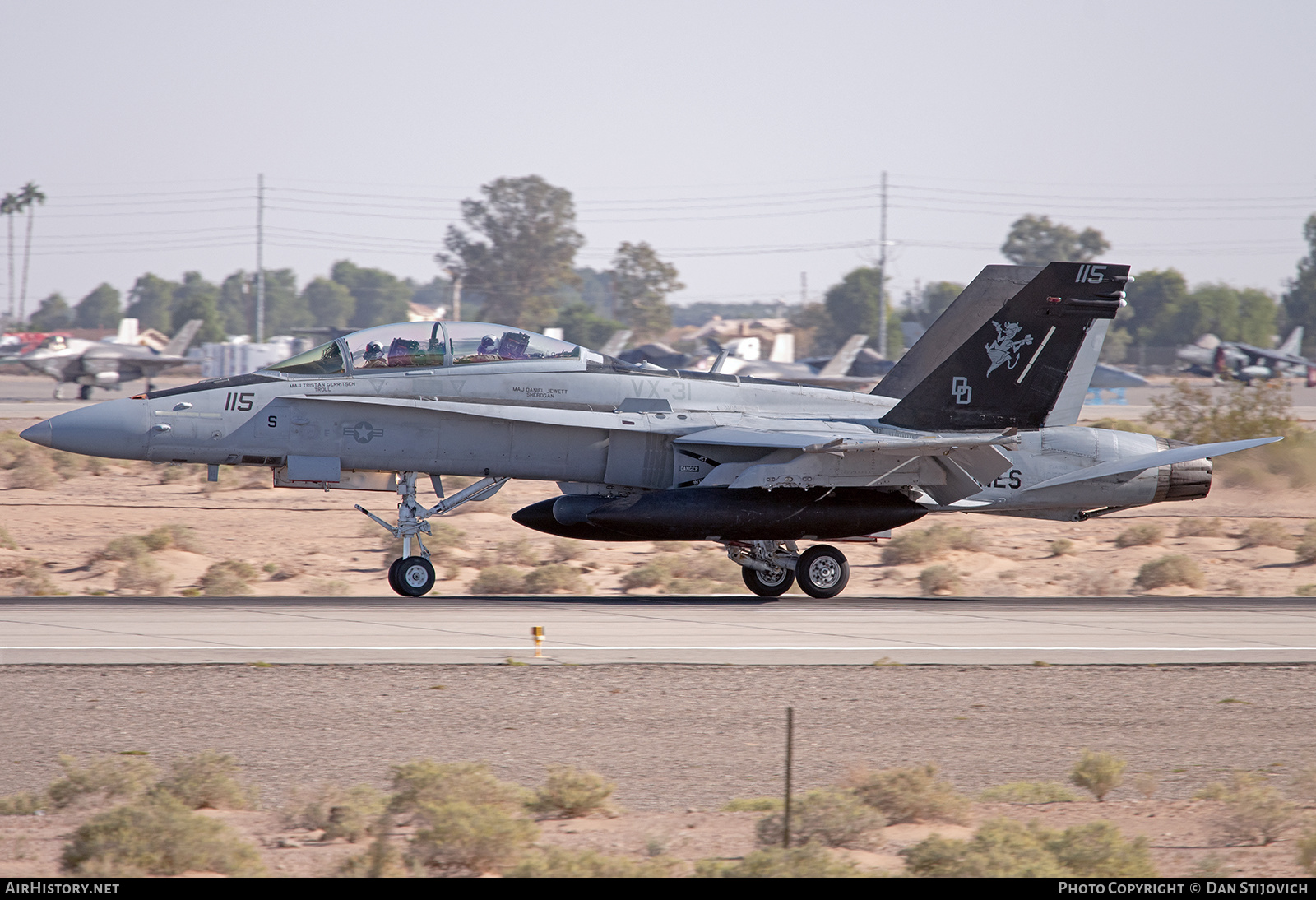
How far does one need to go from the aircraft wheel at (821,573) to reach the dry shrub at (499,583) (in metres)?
4.52

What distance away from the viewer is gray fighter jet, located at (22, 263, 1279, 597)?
1437 cm

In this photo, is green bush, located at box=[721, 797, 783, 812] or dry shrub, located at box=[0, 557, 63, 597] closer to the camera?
green bush, located at box=[721, 797, 783, 812]

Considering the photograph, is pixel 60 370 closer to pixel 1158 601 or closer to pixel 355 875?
pixel 1158 601

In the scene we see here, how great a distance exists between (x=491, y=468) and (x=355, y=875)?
928 centimetres

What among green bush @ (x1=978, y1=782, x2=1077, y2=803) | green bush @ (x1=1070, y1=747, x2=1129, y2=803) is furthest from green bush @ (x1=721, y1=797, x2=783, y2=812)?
green bush @ (x1=1070, y1=747, x2=1129, y2=803)

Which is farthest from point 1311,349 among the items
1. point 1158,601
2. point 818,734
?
point 818,734

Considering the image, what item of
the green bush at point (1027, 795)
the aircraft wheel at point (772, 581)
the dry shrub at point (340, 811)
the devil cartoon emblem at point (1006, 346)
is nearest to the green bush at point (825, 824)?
the green bush at point (1027, 795)

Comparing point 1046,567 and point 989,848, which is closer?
point 989,848

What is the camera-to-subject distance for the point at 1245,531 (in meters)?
24.1

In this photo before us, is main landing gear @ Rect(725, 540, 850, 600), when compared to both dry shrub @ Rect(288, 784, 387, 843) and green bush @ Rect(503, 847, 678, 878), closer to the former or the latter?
dry shrub @ Rect(288, 784, 387, 843)

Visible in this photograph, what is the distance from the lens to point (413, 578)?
588 inches

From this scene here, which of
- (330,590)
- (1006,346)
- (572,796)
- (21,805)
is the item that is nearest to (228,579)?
(330,590)

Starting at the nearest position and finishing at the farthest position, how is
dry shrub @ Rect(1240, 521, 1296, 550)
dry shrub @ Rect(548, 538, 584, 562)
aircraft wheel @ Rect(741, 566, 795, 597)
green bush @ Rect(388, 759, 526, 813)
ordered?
green bush @ Rect(388, 759, 526, 813) < aircraft wheel @ Rect(741, 566, 795, 597) < dry shrub @ Rect(548, 538, 584, 562) < dry shrub @ Rect(1240, 521, 1296, 550)

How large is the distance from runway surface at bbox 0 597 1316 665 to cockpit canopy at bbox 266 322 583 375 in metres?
2.81
